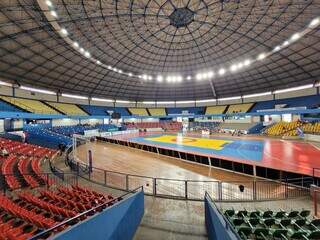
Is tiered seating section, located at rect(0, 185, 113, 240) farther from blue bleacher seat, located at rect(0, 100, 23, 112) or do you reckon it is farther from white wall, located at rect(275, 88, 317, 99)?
white wall, located at rect(275, 88, 317, 99)

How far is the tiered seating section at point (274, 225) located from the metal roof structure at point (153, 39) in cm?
2254

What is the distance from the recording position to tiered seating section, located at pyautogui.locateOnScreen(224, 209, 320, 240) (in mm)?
6641

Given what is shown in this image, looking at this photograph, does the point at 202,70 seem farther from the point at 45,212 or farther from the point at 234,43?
the point at 45,212

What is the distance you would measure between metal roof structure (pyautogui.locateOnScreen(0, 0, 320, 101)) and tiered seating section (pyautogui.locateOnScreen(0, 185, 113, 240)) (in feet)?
58.0

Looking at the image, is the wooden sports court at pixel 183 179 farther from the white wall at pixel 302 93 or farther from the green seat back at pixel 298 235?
the white wall at pixel 302 93

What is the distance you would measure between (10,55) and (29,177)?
24.5 metres

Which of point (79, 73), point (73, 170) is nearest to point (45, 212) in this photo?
point (73, 170)

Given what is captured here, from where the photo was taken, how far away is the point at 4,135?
100.0ft

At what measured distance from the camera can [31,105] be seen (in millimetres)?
39406

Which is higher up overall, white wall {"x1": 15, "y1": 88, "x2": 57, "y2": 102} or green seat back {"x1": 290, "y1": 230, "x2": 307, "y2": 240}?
white wall {"x1": 15, "y1": 88, "x2": 57, "y2": 102}

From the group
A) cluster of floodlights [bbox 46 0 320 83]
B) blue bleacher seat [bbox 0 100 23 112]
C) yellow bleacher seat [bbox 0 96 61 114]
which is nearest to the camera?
cluster of floodlights [bbox 46 0 320 83]

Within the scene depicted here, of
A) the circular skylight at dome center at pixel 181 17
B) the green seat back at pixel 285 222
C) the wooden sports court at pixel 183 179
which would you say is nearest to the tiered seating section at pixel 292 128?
the wooden sports court at pixel 183 179

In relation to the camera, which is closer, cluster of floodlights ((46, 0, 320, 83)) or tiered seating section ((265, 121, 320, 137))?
cluster of floodlights ((46, 0, 320, 83))

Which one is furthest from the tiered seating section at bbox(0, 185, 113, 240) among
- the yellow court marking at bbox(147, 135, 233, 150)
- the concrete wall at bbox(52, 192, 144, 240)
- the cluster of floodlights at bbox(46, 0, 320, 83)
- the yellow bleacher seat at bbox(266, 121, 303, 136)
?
the yellow bleacher seat at bbox(266, 121, 303, 136)
